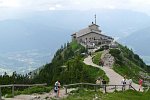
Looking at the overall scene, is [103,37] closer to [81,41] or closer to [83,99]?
[81,41]

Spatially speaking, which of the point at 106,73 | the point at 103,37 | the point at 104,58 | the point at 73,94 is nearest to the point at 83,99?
the point at 73,94

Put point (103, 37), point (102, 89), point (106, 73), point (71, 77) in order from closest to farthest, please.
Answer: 1. point (102, 89)
2. point (71, 77)
3. point (106, 73)
4. point (103, 37)

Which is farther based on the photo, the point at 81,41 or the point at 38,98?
the point at 81,41

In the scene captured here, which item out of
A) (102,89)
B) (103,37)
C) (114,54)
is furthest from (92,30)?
(102,89)

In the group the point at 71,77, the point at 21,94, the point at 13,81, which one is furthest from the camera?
the point at 71,77

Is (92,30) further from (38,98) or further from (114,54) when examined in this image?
(38,98)

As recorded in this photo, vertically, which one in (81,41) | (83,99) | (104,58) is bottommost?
(83,99)

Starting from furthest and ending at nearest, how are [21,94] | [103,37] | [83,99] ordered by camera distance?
[103,37], [21,94], [83,99]

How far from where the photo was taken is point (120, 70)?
85312mm

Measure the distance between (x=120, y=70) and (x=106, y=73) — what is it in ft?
26.3

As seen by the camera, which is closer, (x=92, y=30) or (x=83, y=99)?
(x=83, y=99)

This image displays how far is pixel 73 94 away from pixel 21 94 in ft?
18.1

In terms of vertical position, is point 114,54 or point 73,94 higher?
point 114,54

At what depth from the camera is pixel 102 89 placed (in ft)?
166
